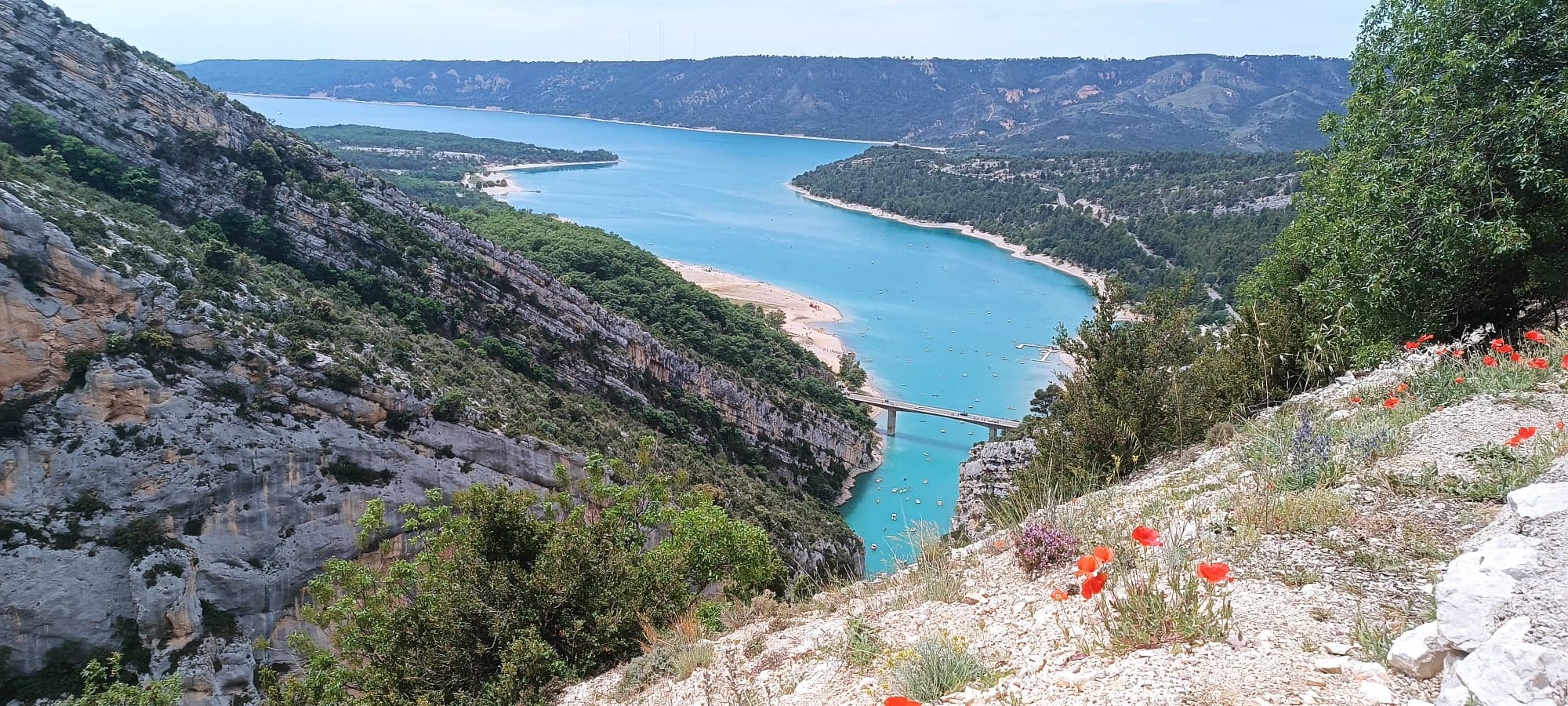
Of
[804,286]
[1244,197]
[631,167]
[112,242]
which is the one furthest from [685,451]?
[631,167]

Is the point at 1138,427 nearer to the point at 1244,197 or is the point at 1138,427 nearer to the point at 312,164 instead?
the point at 312,164

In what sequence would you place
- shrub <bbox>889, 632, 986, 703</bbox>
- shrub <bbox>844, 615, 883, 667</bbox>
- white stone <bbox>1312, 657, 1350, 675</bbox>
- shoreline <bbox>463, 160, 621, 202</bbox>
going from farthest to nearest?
shoreline <bbox>463, 160, 621, 202</bbox> < shrub <bbox>844, 615, 883, 667</bbox> < shrub <bbox>889, 632, 986, 703</bbox> < white stone <bbox>1312, 657, 1350, 675</bbox>

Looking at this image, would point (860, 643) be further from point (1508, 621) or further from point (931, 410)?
point (931, 410)

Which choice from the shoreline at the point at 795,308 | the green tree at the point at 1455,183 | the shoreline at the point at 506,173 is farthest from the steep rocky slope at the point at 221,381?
the shoreline at the point at 506,173

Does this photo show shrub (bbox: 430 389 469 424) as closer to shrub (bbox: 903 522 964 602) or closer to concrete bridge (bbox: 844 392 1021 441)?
shrub (bbox: 903 522 964 602)

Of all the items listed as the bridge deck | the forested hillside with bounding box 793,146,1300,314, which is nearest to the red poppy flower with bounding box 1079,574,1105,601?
the bridge deck

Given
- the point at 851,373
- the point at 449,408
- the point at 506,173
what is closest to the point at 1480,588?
the point at 449,408

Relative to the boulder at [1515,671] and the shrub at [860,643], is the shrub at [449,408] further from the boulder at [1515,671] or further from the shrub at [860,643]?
the boulder at [1515,671]
